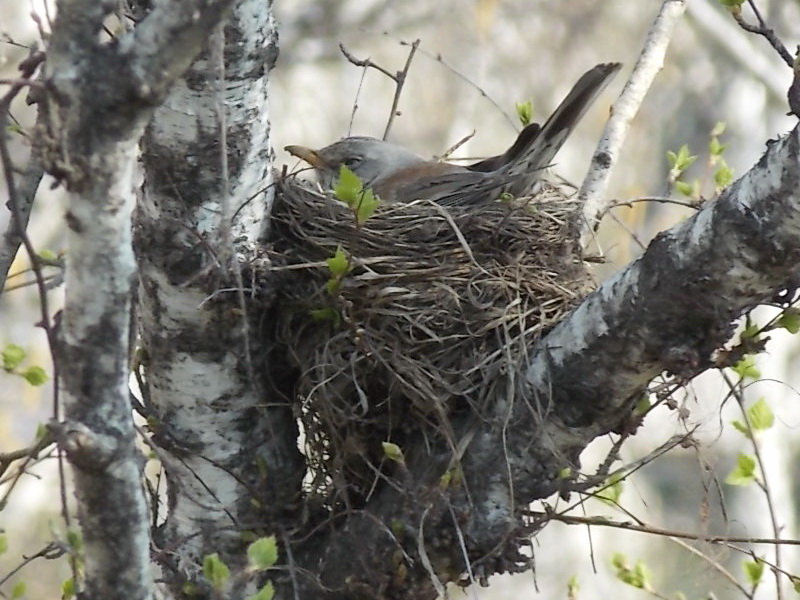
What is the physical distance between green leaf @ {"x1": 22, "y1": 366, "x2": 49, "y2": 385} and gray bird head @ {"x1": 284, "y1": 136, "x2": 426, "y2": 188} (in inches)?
40.8

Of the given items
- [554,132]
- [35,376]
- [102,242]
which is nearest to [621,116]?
[554,132]

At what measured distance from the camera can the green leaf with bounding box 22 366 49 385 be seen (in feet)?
6.76

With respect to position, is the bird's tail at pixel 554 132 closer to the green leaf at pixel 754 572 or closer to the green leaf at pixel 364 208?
the green leaf at pixel 364 208

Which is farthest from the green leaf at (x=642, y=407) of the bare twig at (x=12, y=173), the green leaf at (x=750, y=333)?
the bare twig at (x=12, y=173)

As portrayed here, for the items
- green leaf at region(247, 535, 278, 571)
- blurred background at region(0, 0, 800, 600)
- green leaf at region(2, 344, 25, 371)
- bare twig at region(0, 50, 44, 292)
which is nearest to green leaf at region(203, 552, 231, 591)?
green leaf at region(247, 535, 278, 571)

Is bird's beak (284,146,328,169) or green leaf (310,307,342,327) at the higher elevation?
bird's beak (284,146,328,169)

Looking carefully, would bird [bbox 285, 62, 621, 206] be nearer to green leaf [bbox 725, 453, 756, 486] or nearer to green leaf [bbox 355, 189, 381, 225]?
green leaf [bbox 355, 189, 381, 225]

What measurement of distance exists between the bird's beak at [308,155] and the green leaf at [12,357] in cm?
102

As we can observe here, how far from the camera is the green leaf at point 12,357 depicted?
200cm

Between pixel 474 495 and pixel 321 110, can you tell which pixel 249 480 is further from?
pixel 321 110

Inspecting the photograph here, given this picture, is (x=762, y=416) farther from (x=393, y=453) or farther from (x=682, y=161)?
(x=393, y=453)

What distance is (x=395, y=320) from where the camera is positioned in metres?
2.03

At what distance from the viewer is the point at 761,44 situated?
7.46 metres

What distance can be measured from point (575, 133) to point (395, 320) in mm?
7125
